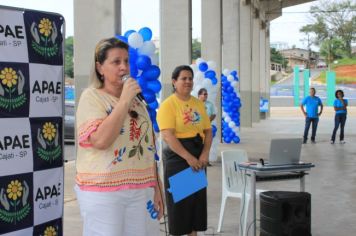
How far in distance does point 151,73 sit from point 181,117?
220cm

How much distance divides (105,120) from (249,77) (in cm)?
2037

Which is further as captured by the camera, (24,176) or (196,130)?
(196,130)

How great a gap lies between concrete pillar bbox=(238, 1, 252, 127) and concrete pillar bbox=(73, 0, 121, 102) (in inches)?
559

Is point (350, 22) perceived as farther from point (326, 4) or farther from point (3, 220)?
point (3, 220)

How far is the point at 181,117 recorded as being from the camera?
434 centimetres

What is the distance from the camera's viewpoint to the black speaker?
184 inches

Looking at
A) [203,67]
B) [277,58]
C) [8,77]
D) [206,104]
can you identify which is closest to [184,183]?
[8,77]

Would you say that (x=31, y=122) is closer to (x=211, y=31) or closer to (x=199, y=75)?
(x=199, y=75)

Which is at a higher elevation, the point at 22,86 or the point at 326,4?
the point at 326,4

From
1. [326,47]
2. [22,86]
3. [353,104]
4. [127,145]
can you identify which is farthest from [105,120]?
[326,47]

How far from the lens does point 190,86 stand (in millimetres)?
4441

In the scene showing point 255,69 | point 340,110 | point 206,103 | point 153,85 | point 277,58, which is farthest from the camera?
point 277,58

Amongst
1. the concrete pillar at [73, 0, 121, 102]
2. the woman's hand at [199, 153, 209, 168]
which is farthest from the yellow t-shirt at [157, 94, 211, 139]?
the concrete pillar at [73, 0, 121, 102]

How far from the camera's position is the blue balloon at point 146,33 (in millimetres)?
6473
